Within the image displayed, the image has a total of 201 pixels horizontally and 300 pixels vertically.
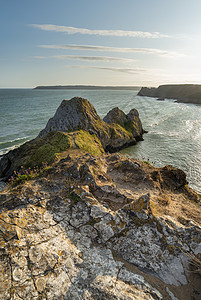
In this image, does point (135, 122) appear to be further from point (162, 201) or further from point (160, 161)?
point (162, 201)

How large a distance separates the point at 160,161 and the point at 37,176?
22.4 metres

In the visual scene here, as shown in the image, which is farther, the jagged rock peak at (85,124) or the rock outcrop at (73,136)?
the jagged rock peak at (85,124)

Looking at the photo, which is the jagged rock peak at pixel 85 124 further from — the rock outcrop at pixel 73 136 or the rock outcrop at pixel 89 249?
the rock outcrop at pixel 89 249

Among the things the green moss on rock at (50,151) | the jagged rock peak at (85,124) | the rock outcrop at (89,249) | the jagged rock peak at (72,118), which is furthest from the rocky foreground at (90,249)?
the jagged rock peak at (85,124)

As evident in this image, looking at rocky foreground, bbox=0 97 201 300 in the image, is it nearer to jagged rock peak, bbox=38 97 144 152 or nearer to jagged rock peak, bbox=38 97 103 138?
jagged rock peak, bbox=38 97 103 138

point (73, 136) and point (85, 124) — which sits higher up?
point (85, 124)

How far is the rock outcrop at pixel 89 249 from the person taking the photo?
4840mm

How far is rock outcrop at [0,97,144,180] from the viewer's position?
66.2 ft

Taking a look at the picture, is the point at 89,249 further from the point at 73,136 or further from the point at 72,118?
the point at 72,118

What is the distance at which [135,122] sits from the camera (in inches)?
1753

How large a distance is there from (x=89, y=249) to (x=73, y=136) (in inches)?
766

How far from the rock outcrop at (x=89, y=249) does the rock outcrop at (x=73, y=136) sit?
33.0ft

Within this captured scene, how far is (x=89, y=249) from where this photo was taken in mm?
6215

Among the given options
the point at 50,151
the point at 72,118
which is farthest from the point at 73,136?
the point at 72,118
